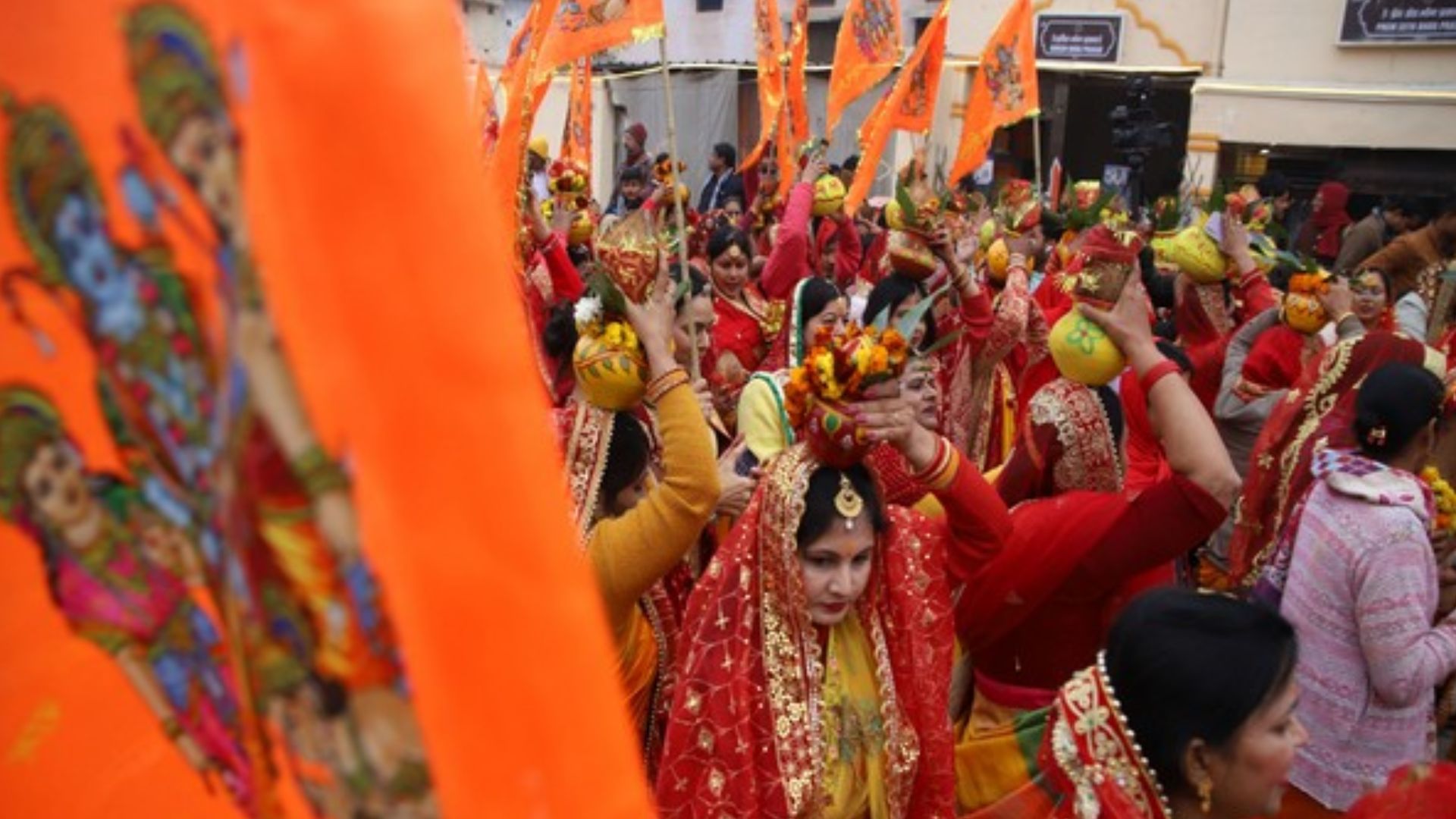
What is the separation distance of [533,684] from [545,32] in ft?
11.9

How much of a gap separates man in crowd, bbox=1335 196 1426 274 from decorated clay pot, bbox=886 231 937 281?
595cm

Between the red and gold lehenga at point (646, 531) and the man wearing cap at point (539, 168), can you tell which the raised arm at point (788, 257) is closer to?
the man wearing cap at point (539, 168)

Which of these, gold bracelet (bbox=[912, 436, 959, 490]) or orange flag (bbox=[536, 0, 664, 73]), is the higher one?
orange flag (bbox=[536, 0, 664, 73])

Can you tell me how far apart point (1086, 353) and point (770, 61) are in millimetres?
5481

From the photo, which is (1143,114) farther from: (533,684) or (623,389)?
→ (533,684)

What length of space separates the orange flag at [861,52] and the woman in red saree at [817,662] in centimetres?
500

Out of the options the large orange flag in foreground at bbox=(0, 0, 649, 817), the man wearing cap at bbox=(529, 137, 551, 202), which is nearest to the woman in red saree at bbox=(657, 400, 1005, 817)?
the large orange flag in foreground at bbox=(0, 0, 649, 817)

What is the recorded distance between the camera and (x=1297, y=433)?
4473 mm

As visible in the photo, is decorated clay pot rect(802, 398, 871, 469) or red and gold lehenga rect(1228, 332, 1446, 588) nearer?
decorated clay pot rect(802, 398, 871, 469)

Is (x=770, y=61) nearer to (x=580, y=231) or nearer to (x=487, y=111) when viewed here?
(x=580, y=231)

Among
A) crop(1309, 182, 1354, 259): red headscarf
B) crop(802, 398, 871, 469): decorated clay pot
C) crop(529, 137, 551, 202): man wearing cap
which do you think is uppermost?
crop(802, 398, 871, 469): decorated clay pot

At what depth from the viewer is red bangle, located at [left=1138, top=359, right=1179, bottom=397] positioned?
2787mm

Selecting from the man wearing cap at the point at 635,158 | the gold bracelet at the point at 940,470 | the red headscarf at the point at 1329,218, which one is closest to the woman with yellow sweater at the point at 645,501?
the gold bracelet at the point at 940,470

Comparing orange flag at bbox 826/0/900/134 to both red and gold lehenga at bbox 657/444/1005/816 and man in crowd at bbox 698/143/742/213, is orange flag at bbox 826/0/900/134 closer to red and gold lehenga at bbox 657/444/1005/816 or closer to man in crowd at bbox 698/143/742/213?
man in crowd at bbox 698/143/742/213
